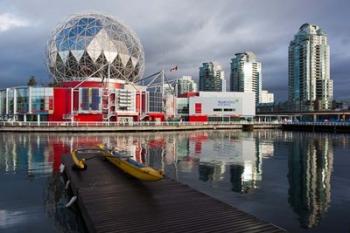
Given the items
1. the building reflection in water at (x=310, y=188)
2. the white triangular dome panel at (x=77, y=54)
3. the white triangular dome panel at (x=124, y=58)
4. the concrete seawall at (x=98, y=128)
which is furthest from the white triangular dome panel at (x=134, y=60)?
the building reflection in water at (x=310, y=188)

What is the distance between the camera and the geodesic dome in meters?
93.1

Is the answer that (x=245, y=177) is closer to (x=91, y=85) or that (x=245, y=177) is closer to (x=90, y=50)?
(x=91, y=85)

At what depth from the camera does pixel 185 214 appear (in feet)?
39.8

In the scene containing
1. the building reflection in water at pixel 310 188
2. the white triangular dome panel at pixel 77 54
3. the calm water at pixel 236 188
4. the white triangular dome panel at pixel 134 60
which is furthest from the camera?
the white triangular dome panel at pixel 134 60

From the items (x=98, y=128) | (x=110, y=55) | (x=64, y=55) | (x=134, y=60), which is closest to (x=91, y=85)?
(x=110, y=55)

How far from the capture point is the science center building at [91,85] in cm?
8806

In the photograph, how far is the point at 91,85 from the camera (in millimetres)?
91688

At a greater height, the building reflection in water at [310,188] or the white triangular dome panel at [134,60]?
the white triangular dome panel at [134,60]

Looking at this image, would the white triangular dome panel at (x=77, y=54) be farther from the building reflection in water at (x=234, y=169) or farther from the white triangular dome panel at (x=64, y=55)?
the building reflection in water at (x=234, y=169)

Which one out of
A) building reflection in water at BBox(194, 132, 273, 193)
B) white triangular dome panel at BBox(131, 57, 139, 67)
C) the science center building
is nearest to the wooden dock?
building reflection in water at BBox(194, 132, 273, 193)

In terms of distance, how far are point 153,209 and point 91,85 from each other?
81.8 meters

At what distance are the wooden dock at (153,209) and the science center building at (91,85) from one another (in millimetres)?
72015

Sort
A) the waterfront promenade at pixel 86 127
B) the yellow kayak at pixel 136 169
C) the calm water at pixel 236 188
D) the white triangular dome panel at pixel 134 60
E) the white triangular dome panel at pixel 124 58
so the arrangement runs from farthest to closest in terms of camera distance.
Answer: the white triangular dome panel at pixel 134 60 < the white triangular dome panel at pixel 124 58 < the waterfront promenade at pixel 86 127 < the yellow kayak at pixel 136 169 < the calm water at pixel 236 188

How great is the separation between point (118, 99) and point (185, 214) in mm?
80122
